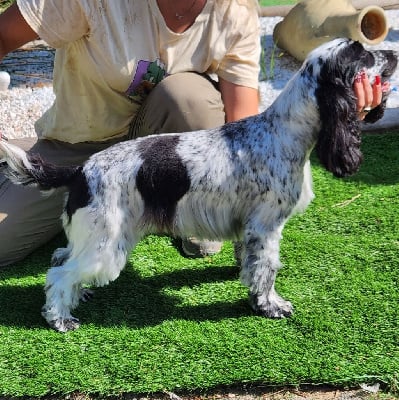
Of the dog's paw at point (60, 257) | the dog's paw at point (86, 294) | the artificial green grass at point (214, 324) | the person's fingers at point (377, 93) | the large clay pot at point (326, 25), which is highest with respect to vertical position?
the person's fingers at point (377, 93)

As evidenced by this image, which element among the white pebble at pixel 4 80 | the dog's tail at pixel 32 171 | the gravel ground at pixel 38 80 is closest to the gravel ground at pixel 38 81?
the gravel ground at pixel 38 80

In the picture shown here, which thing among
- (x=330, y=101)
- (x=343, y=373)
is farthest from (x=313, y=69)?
(x=343, y=373)

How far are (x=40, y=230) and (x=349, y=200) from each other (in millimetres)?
2128

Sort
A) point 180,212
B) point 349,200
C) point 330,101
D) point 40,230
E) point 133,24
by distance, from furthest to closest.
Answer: point 349,200
point 40,230
point 133,24
point 180,212
point 330,101

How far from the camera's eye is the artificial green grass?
309cm

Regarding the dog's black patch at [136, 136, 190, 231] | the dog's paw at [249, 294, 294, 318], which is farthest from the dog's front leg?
the dog's black patch at [136, 136, 190, 231]

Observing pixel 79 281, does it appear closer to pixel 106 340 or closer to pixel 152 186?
pixel 106 340

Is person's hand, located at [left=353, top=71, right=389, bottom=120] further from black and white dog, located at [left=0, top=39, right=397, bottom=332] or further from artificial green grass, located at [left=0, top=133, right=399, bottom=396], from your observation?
artificial green grass, located at [left=0, top=133, right=399, bottom=396]

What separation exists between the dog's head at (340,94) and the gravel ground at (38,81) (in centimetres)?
291

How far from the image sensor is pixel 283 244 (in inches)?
162

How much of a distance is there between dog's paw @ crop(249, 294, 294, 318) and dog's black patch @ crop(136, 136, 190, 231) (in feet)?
2.19

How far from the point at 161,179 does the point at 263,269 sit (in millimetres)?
702

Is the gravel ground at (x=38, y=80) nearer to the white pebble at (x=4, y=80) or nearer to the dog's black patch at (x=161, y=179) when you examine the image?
the white pebble at (x=4, y=80)

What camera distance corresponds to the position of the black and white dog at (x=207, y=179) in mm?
3051
